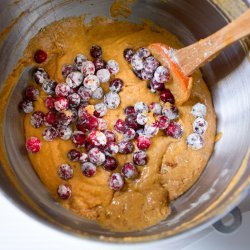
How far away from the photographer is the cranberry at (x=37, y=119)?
1419 mm

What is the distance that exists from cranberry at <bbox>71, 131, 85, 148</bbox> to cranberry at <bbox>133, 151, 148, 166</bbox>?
19cm

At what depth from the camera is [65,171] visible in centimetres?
135

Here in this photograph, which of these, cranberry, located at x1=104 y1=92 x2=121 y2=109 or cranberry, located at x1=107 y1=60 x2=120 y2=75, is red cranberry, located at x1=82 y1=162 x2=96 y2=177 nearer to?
cranberry, located at x1=104 y1=92 x2=121 y2=109

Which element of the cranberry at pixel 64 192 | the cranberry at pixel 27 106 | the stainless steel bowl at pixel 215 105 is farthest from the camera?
the cranberry at pixel 27 106

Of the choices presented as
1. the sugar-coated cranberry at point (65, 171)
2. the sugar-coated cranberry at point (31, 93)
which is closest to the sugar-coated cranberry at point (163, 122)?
the sugar-coated cranberry at point (65, 171)

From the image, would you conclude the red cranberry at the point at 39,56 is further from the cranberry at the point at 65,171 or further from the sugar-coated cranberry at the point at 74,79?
the cranberry at the point at 65,171

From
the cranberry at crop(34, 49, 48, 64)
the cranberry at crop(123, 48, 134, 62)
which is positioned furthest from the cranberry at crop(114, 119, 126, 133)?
the cranberry at crop(34, 49, 48, 64)

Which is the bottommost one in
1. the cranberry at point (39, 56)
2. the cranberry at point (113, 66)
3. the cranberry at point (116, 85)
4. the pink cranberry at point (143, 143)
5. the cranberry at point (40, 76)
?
the pink cranberry at point (143, 143)

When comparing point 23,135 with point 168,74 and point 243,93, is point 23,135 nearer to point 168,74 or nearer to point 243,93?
point 168,74

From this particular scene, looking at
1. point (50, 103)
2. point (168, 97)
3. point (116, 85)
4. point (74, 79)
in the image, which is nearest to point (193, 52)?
point (168, 97)

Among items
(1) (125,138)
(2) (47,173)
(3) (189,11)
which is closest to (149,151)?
(1) (125,138)

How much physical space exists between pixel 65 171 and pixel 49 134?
0.14 meters

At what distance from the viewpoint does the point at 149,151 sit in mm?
1408

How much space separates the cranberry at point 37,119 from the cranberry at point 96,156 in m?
0.21
